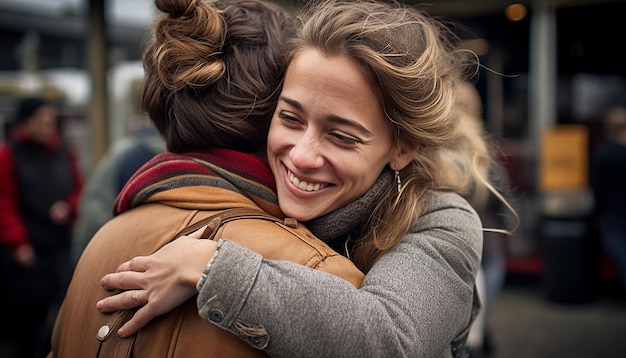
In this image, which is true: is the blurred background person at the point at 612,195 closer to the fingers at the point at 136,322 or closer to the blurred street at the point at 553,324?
the blurred street at the point at 553,324

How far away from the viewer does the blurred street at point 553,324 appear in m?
5.29

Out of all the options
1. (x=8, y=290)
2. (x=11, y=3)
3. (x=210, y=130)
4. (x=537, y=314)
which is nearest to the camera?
(x=210, y=130)

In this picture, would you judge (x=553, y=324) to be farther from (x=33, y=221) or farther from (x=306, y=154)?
(x=306, y=154)

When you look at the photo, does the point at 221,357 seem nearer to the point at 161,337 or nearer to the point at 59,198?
the point at 161,337

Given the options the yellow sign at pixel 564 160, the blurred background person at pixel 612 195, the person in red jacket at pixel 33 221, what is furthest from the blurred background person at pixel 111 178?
the yellow sign at pixel 564 160

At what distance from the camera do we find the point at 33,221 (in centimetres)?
473

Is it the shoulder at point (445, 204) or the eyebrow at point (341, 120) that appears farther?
the shoulder at point (445, 204)

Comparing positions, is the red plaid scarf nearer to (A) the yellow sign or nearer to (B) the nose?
(B) the nose

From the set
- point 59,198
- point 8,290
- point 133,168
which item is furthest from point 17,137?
point 133,168

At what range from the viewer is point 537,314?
6336mm

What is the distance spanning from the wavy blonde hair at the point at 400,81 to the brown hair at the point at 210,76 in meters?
0.09

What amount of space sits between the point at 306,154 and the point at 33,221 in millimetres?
3914

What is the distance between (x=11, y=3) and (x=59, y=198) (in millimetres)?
3086

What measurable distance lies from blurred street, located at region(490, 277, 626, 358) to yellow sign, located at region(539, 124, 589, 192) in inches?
45.8
